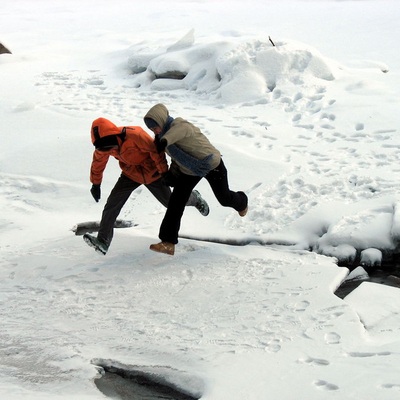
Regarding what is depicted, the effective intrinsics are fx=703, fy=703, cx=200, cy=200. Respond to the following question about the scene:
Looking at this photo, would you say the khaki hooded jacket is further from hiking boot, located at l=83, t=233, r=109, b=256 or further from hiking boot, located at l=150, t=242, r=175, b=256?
hiking boot, located at l=83, t=233, r=109, b=256

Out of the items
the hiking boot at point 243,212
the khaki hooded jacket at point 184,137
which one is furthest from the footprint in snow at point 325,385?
the hiking boot at point 243,212

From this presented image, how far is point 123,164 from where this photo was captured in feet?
20.4

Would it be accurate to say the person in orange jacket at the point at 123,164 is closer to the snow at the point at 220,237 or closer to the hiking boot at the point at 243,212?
the snow at the point at 220,237

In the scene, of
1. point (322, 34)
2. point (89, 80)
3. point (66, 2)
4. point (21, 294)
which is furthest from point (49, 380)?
point (66, 2)

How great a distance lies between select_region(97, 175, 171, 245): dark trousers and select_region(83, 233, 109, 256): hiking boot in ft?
0.14

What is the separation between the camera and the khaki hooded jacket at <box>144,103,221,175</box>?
5.88 metres

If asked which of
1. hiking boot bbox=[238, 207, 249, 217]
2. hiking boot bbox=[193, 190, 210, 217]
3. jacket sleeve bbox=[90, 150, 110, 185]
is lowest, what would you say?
hiking boot bbox=[238, 207, 249, 217]

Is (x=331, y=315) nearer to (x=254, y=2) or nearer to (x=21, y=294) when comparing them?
(x=21, y=294)

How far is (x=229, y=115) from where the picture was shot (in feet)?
34.7

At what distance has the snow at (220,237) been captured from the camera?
4.51m

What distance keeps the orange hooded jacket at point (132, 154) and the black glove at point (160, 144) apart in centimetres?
5

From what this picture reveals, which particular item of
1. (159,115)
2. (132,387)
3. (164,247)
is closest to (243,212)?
(164,247)

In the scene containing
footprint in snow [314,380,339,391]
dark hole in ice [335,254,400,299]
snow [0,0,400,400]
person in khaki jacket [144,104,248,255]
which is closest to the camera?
footprint in snow [314,380,339,391]

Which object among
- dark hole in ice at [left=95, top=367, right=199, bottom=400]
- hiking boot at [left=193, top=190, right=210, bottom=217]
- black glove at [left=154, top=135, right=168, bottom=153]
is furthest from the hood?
dark hole in ice at [left=95, top=367, right=199, bottom=400]
